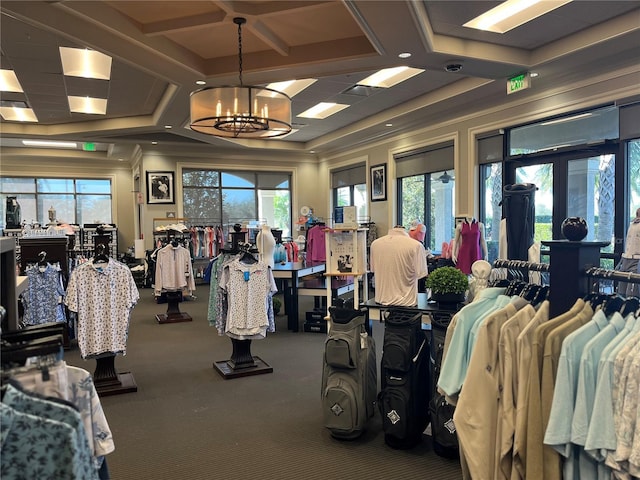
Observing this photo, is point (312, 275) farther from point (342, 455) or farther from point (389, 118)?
point (342, 455)

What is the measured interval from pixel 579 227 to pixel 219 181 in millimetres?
11736

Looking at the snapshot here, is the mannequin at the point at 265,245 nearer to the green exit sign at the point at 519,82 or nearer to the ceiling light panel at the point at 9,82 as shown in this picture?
the green exit sign at the point at 519,82

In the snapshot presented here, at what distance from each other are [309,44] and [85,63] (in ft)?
10.6

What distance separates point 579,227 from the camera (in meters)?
2.02

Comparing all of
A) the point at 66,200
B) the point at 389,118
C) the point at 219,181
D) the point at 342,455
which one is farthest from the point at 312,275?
the point at 66,200

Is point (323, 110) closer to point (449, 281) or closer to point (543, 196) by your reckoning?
point (543, 196)

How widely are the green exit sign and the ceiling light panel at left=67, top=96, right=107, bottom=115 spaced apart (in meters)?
6.64

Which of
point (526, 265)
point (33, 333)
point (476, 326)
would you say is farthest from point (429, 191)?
point (33, 333)

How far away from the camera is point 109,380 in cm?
455

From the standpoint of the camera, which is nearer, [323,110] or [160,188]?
[323,110]

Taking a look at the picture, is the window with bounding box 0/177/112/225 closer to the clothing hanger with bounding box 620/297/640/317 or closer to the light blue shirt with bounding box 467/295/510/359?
the light blue shirt with bounding box 467/295/510/359

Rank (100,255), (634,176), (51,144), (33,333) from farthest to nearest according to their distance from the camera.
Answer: (51,144) < (634,176) < (100,255) < (33,333)

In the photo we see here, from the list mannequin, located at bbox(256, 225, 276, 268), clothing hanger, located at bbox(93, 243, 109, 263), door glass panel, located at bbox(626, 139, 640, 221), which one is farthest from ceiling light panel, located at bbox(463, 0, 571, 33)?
clothing hanger, located at bbox(93, 243, 109, 263)

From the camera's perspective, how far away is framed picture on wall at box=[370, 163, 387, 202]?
1052cm
